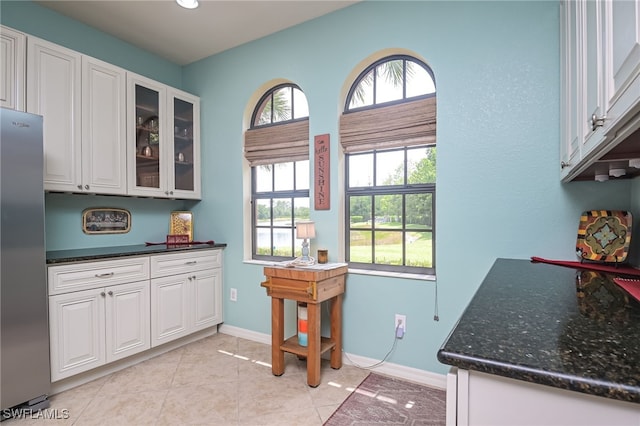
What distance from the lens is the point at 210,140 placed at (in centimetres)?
331

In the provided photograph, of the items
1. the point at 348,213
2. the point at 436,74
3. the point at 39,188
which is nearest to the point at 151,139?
the point at 39,188

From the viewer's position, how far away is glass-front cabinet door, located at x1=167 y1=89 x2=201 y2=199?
3.10 m

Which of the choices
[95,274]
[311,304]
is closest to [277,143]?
[311,304]

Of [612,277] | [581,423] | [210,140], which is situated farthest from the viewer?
[210,140]

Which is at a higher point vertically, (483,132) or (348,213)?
(483,132)

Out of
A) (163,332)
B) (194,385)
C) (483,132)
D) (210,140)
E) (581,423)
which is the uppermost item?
(210,140)

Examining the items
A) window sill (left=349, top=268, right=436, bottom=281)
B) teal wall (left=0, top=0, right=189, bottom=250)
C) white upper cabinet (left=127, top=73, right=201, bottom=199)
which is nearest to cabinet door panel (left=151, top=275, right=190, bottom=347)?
teal wall (left=0, top=0, right=189, bottom=250)

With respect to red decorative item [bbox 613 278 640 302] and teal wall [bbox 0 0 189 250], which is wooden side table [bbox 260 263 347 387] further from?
teal wall [bbox 0 0 189 250]

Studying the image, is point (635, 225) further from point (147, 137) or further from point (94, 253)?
point (147, 137)

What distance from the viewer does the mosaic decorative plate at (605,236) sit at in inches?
62.8

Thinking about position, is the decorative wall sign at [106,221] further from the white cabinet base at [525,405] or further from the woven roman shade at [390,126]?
the white cabinet base at [525,405]

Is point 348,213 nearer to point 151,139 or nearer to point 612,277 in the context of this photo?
point 612,277

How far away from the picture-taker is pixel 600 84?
2.96 ft

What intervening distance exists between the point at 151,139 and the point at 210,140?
0.57m
